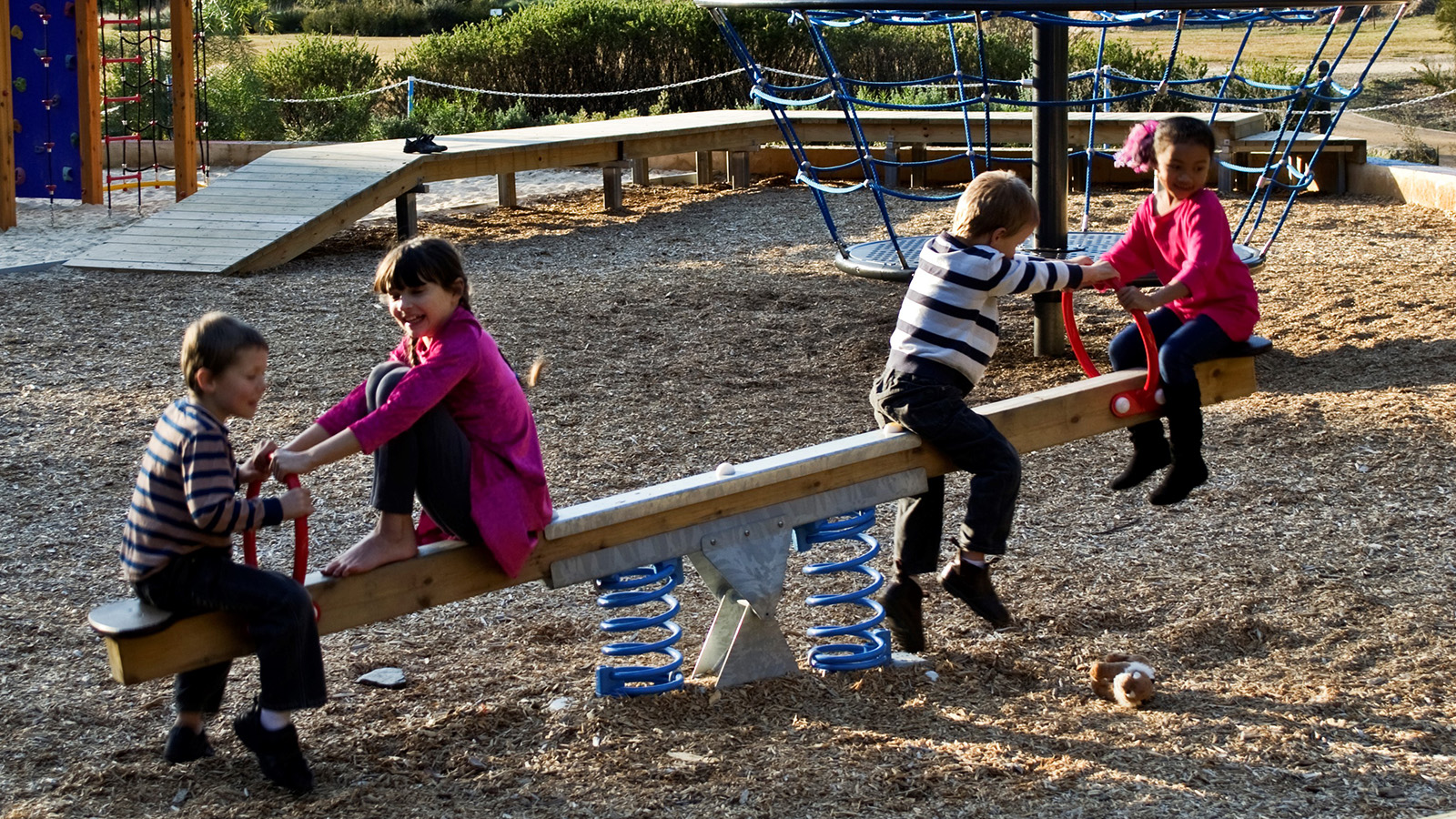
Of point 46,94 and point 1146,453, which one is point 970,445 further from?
point 46,94

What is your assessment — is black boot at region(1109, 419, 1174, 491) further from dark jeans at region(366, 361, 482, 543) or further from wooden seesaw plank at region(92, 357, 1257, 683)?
dark jeans at region(366, 361, 482, 543)

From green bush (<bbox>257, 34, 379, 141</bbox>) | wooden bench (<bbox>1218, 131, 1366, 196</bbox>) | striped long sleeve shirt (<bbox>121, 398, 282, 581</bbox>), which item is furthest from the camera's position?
green bush (<bbox>257, 34, 379, 141</bbox>)

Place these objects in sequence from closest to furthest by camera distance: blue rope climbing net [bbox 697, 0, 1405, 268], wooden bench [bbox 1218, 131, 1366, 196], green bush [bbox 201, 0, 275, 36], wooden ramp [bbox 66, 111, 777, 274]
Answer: blue rope climbing net [bbox 697, 0, 1405, 268] < wooden ramp [bbox 66, 111, 777, 274] < wooden bench [bbox 1218, 131, 1366, 196] < green bush [bbox 201, 0, 275, 36]

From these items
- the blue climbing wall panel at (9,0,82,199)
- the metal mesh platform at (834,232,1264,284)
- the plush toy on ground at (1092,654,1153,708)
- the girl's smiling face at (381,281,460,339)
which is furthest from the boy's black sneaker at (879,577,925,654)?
the blue climbing wall panel at (9,0,82,199)

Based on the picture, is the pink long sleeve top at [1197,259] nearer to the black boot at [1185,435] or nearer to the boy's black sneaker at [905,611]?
the black boot at [1185,435]

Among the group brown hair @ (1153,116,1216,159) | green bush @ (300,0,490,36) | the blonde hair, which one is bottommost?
the blonde hair

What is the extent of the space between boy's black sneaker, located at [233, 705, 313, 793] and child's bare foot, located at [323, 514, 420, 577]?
356mm

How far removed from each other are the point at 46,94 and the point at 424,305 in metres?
11.0

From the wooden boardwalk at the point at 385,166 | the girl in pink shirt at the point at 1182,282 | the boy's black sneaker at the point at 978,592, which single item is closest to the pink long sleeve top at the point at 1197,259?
Answer: the girl in pink shirt at the point at 1182,282

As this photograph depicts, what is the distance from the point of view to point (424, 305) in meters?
3.11

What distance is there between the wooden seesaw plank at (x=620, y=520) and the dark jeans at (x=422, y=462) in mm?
140

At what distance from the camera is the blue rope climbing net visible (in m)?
6.03

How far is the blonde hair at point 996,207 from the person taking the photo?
3525 millimetres

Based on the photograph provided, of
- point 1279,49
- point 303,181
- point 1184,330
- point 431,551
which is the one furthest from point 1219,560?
point 1279,49
